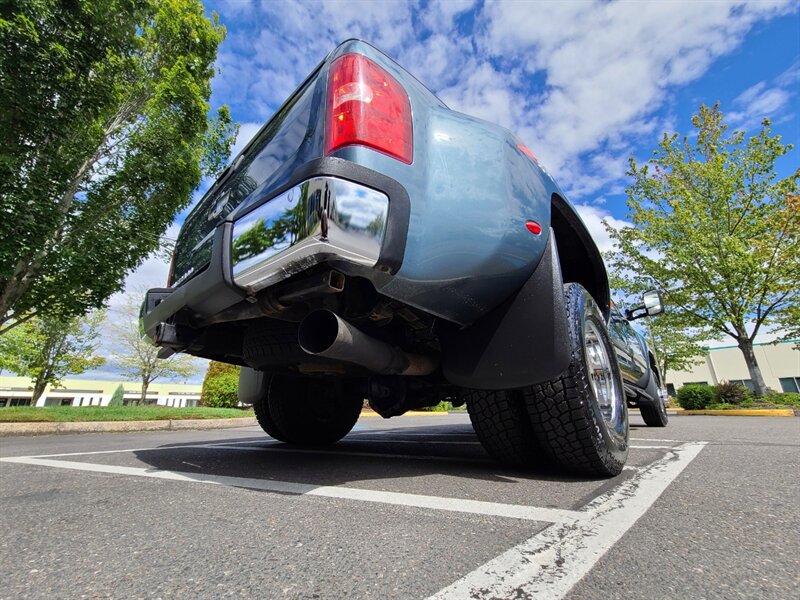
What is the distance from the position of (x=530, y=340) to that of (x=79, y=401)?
199 feet

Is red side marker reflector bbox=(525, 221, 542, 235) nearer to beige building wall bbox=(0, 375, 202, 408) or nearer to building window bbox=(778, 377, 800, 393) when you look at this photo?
building window bbox=(778, 377, 800, 393)

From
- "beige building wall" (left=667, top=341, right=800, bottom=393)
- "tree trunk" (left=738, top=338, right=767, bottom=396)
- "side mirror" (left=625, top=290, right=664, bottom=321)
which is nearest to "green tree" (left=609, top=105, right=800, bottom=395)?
"tree trunk" (left=738, top=338, right=767, bottom=396)

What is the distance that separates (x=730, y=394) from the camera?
1288 cm

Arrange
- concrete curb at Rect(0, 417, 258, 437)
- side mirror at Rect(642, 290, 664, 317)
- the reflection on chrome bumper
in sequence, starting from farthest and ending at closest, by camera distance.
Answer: concrete curb at Rect(0, 417, 258, 437) < side mirror at Rect(642, 290, 664, 317) < the reflection on chrome bumper

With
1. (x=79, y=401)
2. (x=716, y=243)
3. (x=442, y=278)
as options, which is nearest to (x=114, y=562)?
(x=442, y=278)

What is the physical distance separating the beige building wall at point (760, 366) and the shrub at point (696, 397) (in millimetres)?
22237

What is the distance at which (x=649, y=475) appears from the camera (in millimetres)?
2012

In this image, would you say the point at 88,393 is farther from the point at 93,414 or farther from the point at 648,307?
the point at 648,307

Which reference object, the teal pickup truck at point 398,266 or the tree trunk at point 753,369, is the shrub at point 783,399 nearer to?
the tree trunk at point 753,369

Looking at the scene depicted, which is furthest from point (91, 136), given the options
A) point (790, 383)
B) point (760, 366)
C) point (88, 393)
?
point (88, 393)

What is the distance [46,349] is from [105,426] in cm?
1608

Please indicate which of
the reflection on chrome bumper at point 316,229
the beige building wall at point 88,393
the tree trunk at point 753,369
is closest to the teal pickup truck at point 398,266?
the reflection on chrome bumper at point 316,229

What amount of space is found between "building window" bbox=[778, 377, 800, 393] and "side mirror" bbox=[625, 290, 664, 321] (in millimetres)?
40518

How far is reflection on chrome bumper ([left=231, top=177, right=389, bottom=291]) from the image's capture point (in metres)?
1.23
